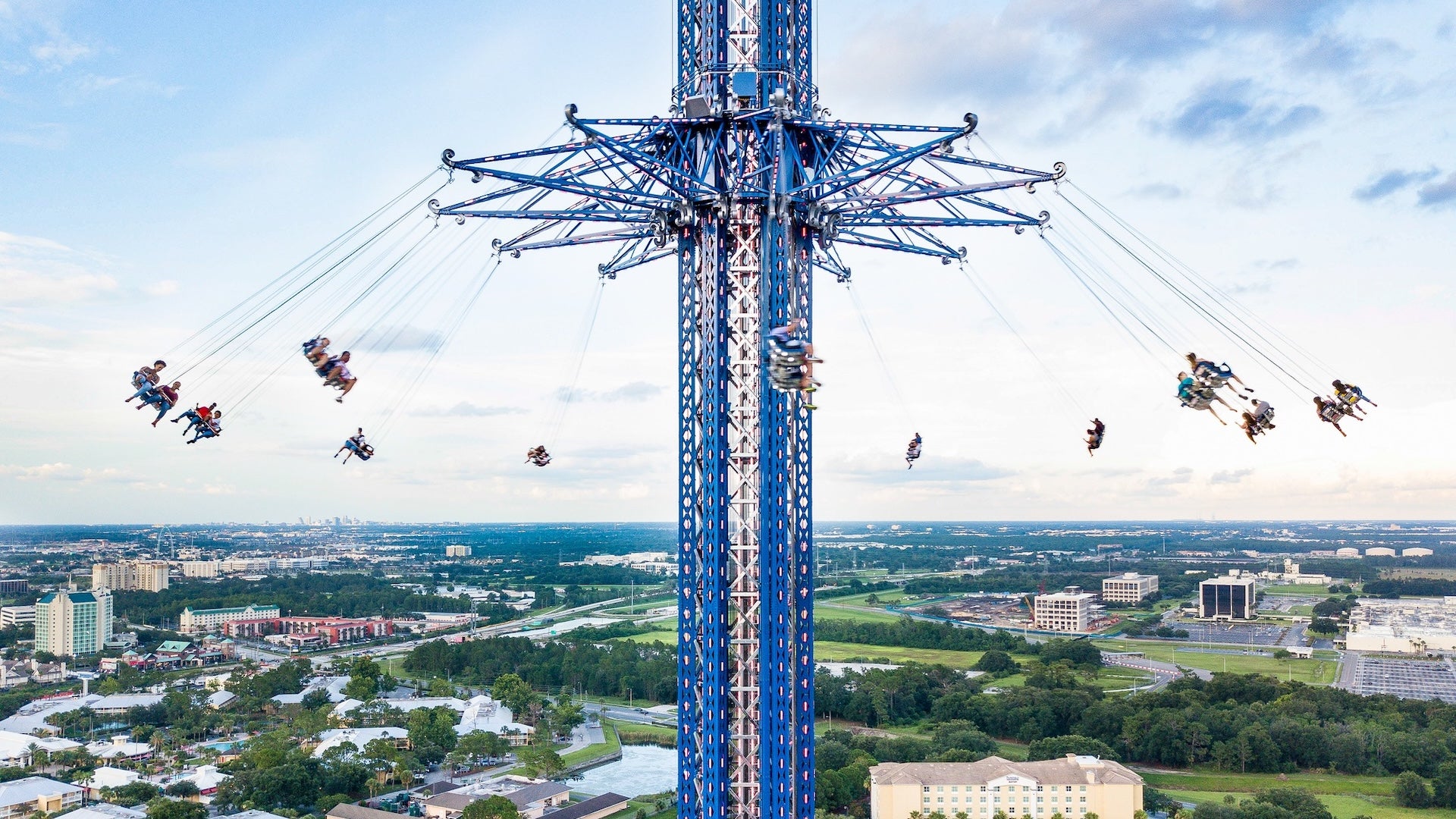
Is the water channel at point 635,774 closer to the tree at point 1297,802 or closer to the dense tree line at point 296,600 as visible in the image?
the tree at point 1297,802

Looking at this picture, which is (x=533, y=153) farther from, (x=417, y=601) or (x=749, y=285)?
(x=417, y=601)

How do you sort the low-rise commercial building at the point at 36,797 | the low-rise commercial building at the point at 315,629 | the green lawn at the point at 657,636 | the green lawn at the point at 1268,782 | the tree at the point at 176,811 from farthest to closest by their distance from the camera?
the low-rise commercial building at the point at 315,629, the green lawn at the point at 657,636, the green lawn at the point at 1268,782, the low-rise commercial building at the point at 36,797, the tree at the point at 176,811

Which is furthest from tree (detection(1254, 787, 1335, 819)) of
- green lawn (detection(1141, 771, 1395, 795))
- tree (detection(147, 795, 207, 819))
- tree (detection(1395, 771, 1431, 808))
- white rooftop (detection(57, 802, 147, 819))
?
white rooftop (detection(57, 802, 147, 819))

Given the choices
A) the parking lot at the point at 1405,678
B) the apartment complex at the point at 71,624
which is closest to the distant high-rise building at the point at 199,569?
the apartment complex at the point at 71,624

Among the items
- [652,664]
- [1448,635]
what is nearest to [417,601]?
[652,664]

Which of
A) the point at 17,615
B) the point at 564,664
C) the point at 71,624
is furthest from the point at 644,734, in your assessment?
the point at 17,615
